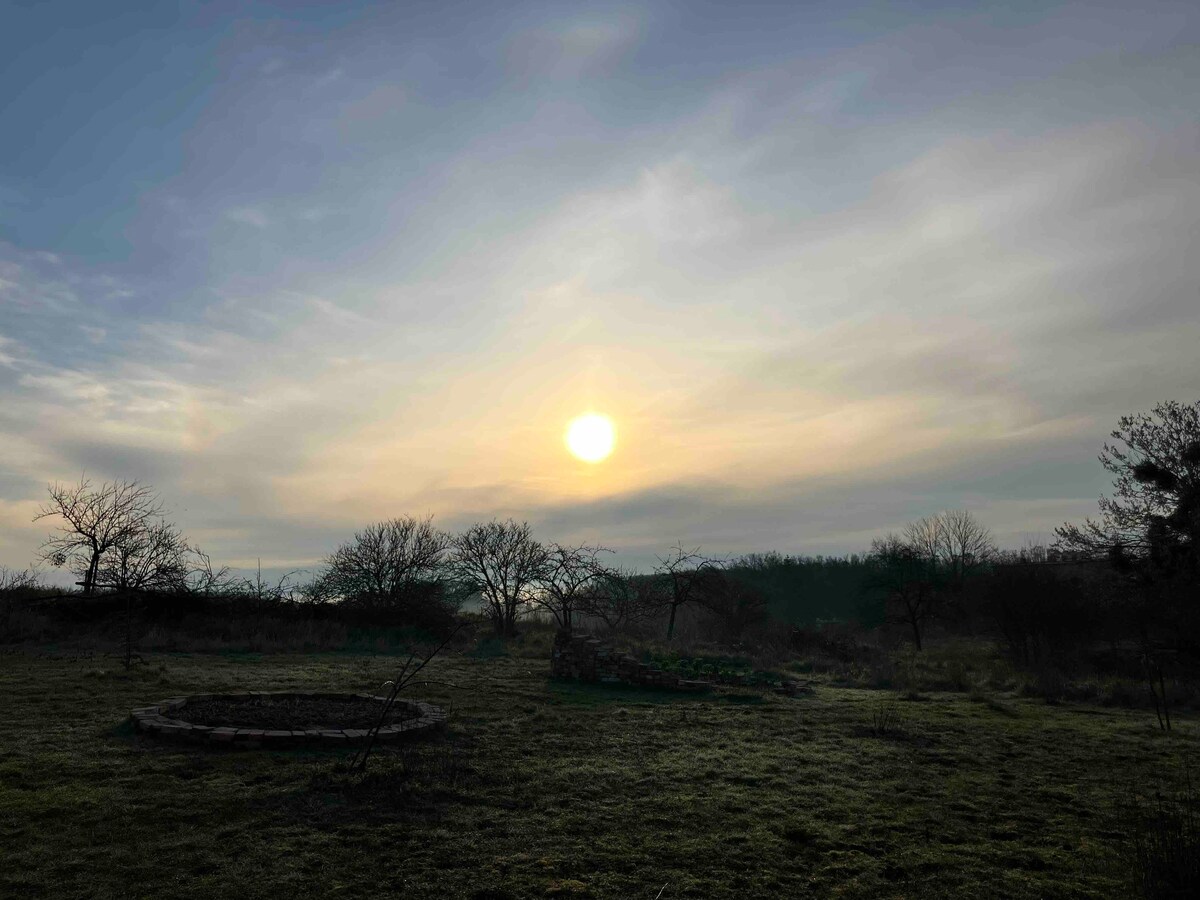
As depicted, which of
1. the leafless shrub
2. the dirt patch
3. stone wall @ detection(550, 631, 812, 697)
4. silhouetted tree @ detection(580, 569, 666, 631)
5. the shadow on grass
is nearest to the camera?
the dirt patch

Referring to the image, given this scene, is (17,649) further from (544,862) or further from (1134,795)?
(1134,795)

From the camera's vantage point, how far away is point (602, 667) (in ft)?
49.4

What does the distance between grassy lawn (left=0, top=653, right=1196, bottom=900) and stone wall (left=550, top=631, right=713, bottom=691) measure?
3744mm

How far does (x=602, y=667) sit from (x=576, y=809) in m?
9.06

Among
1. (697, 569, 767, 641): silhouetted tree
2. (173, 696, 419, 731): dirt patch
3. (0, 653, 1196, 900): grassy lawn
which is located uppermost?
(697, 569, 767, 641): silhouetted tree

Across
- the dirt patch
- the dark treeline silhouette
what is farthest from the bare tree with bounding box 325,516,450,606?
the dirt patch

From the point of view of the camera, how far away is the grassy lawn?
4605 millimetres

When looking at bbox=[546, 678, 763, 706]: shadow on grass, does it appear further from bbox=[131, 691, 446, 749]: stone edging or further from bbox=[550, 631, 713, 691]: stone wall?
bbox=[131, 691, 446, 749]: stone edging

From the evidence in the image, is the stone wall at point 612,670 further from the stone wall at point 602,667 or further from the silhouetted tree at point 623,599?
the silhouetted tree at point 623,599

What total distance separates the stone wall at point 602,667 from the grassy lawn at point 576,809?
3744mm

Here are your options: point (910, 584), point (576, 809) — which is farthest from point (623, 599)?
point (576, 809)

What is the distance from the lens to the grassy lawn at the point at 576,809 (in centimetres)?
461

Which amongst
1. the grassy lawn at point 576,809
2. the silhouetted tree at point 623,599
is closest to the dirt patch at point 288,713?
the grassy lawn at point 576,809

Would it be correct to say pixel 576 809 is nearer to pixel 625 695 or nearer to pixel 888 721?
pixel 888 721
